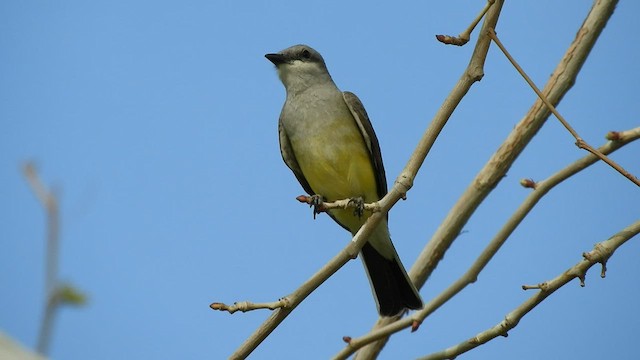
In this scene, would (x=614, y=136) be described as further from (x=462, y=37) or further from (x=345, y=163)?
(x=345, y=163)

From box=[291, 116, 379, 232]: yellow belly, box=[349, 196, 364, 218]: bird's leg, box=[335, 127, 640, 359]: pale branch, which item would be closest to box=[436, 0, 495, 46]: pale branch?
box=[335, 127, 640, 359]: pale branch

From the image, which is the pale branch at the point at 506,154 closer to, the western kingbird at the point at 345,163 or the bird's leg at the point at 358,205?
the western kingbird at the point at 345,163

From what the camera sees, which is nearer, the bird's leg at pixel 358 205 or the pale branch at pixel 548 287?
the pale branch at pixel 548 287

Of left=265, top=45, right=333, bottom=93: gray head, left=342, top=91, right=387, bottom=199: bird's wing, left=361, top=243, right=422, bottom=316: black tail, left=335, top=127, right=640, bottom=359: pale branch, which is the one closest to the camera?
left=335, top=127, right=640, bottom=359: pale branch

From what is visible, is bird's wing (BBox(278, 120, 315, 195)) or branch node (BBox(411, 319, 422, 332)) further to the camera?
bird's wing (BBox(278, 120, 315, 195))

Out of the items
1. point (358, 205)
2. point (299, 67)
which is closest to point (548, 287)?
point (358, 205)

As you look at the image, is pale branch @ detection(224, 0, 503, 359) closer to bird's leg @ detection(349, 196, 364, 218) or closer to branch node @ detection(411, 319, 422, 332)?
branch node @ detection(411, 319, 422, 332)

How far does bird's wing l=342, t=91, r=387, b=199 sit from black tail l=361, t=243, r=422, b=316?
0.67m

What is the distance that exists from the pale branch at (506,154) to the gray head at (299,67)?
6.41 ft

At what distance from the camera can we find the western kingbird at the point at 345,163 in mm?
7465

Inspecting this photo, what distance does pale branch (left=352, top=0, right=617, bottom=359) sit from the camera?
6750mm

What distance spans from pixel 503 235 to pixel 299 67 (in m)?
4.89

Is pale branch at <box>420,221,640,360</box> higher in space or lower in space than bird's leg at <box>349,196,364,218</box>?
lower

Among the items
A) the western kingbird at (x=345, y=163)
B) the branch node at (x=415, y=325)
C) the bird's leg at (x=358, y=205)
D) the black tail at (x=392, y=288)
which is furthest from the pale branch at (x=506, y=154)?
the branch node at (x=415, y=325)
